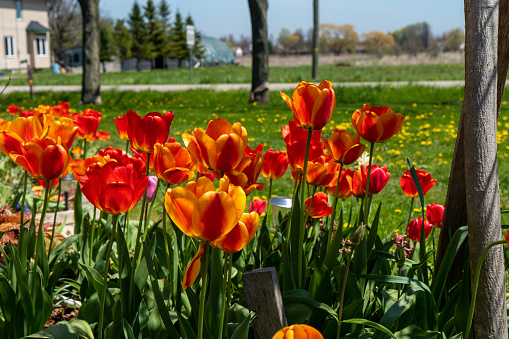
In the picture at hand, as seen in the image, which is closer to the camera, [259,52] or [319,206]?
[319,206]

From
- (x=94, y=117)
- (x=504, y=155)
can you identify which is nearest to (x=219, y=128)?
(x=94, y=117)

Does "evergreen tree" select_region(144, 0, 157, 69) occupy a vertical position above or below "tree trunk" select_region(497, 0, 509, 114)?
above

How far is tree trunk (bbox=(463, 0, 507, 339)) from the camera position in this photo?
1382mm

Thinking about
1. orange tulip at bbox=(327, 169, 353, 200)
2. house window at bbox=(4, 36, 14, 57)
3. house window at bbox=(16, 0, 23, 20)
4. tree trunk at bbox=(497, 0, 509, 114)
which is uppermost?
house window at bbox=(16, 0, 23, 20)

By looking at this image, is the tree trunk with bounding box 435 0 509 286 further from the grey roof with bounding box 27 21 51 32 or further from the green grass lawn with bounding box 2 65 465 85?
the grey roof with bounding box 27 21 51 32

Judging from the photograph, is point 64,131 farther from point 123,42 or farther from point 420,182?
point 123,42

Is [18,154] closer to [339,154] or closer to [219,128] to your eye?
[219,128]

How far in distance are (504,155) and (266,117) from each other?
3987mm

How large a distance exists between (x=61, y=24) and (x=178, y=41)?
450 inches

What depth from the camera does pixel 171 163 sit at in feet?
4.44

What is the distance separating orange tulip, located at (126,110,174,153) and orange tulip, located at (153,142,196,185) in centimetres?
7

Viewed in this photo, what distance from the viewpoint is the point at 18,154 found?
142cm

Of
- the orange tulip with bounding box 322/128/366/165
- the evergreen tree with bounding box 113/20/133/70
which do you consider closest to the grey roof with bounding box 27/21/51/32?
the evergreen tree with bounding box 113/20/133/70

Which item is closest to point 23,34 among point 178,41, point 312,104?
point 178,41
